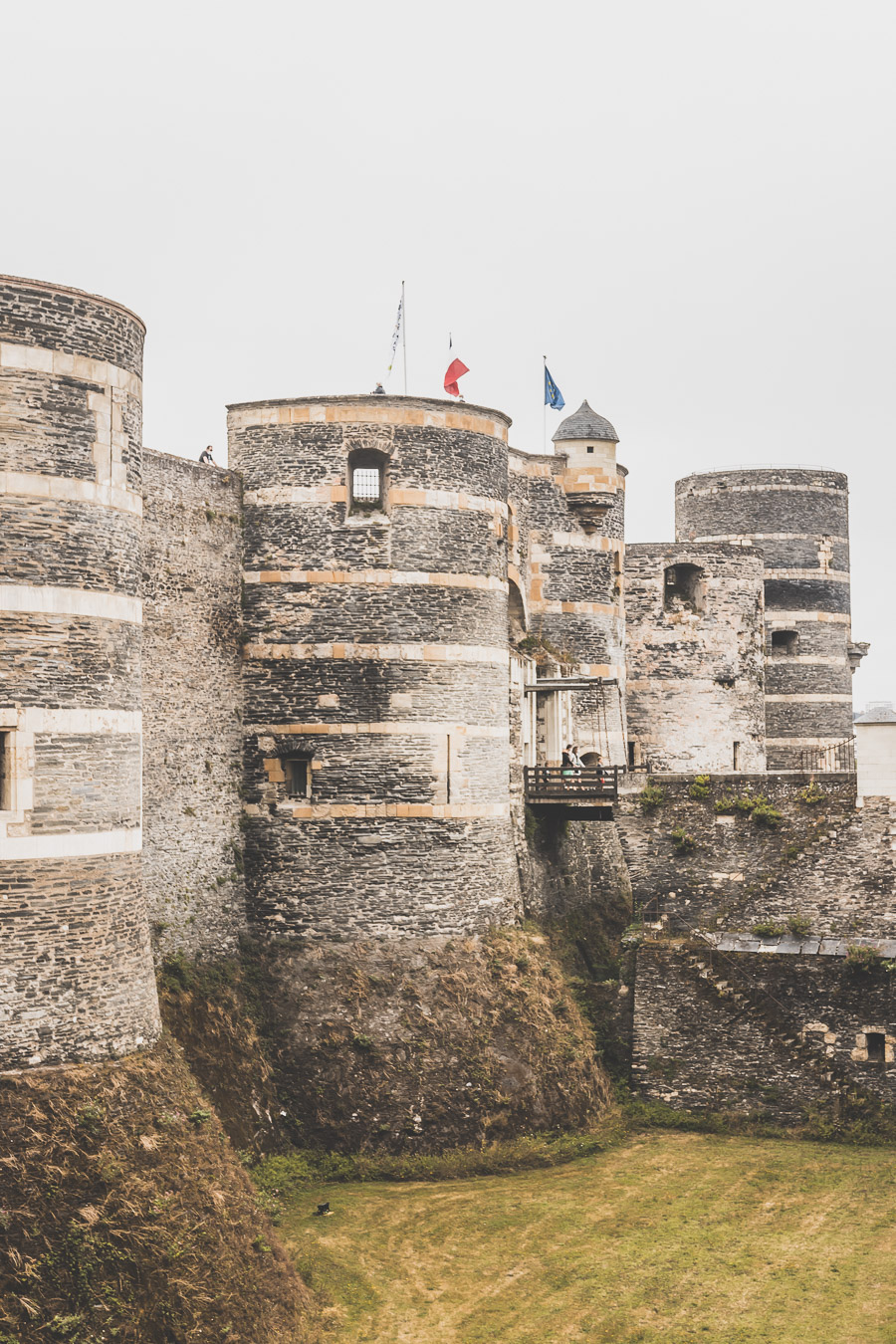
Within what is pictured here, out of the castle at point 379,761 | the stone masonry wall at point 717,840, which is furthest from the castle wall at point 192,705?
the stone masonry wall at point 717,840

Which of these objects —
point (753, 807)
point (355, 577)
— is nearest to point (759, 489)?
point (753, 807)

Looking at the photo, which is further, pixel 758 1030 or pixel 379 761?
pixel 758 1030

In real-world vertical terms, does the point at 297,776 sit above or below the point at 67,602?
below

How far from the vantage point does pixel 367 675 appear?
93.6ft

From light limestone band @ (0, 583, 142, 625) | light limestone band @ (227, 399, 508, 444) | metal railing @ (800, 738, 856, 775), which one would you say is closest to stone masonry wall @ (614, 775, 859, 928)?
light limestone band @ (227, 399, 508, 444)

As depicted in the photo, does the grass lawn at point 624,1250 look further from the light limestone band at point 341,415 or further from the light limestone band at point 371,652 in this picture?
the light limestone band at point 341,415

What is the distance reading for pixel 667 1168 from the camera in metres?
26.8

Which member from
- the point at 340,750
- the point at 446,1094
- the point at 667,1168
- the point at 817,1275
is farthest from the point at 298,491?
the point at 817,1275

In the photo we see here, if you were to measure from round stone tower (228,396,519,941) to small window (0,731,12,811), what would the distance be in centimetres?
884

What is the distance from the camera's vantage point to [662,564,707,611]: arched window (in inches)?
1639

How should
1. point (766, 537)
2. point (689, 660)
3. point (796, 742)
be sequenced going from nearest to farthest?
point (689, 660) → point (766, 537) → point (796, 742)

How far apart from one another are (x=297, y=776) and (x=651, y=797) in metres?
6.99

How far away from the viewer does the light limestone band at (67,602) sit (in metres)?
20.2

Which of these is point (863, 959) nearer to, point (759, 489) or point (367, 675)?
point (367, 675)
